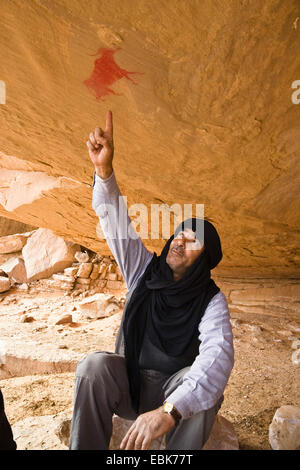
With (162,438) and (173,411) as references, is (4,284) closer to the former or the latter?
(162,438)

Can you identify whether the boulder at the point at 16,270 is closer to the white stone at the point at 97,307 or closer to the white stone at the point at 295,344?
the white stone at the point at 97,307

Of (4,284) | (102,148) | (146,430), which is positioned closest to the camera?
(146,430)

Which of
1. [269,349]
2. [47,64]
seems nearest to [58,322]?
[269,349]

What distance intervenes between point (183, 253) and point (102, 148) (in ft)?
2.28

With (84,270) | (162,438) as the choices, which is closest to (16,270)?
(84,270)

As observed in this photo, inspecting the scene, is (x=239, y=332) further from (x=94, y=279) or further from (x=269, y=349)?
→ (x=94, y=279)

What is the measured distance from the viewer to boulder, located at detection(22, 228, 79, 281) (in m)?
8.44

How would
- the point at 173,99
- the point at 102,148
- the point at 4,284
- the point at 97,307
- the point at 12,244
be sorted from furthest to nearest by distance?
the point at 12,244, the point at 4,284, the point at 97,307, the point at 173,99, the point at 102,148

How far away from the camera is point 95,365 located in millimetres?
1421

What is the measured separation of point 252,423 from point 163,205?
224cm

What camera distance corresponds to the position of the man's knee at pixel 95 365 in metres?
1.39

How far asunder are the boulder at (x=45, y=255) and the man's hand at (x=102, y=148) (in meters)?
7.29

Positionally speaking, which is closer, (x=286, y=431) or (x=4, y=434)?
(x=4, y=434)

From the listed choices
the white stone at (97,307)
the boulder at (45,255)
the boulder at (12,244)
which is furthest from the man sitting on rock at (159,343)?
the boulder at (12,244)
